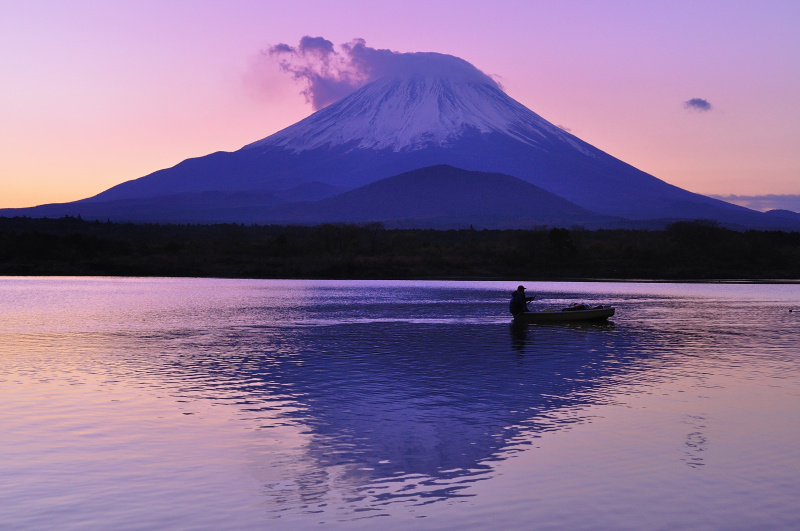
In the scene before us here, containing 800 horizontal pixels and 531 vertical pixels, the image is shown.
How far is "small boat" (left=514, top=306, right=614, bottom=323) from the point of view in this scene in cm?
3588

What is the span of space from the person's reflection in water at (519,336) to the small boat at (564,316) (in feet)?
1.27

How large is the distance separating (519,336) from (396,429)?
1710 cm

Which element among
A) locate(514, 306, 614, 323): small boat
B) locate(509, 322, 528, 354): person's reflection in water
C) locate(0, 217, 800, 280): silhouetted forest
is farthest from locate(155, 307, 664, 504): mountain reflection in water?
locate(0, 217, 800, 280): silhouetted forest

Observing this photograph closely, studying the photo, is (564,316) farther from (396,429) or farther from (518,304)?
(396,429)

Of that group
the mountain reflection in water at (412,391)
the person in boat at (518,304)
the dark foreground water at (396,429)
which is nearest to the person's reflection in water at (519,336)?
the mountain reflection in water at (412,391)

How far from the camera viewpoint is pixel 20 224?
148m

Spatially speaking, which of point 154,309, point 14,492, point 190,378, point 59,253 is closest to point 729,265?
point 154,309

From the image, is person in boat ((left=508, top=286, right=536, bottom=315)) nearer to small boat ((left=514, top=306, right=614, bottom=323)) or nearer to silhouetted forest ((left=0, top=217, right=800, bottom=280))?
small boat ((left=514, top=306, right=614, bottom=323))

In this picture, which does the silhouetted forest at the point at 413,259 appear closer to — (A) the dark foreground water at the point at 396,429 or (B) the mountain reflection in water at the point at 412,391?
(A) the dark foreground water at the point at 396,429

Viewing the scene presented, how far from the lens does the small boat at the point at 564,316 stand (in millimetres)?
35875

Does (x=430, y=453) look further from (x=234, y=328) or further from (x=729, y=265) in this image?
(x=729, y=265)

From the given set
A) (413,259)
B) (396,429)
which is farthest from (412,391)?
(413,259)

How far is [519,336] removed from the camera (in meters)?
31.0

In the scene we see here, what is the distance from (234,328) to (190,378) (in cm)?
1339
